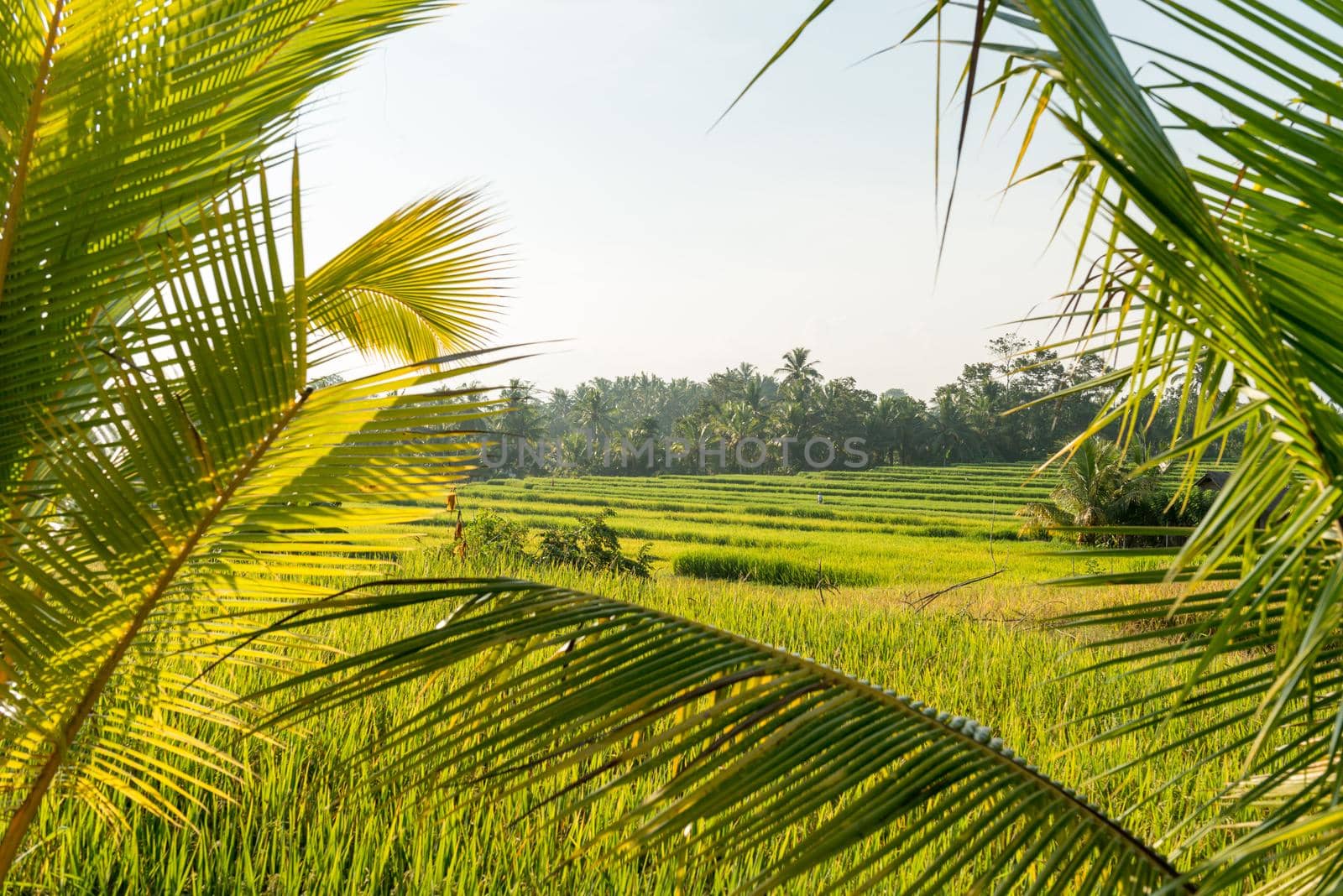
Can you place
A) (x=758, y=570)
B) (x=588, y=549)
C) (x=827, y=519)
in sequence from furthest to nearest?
(x=827, y=519) < (x=758, y=570) < (x=588, y=549)

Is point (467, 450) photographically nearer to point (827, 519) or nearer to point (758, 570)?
point (758, 570)

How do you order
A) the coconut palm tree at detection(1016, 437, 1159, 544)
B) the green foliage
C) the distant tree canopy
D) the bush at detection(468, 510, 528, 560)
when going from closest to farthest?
1. the bush at detection(468, 510, 528, 560)
2. the green foliage
3. the coconut palm tree at detection(1016, 437, 1159, 544)
4. the distant tree canopy

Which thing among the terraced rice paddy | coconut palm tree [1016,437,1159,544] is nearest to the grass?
the terraced rice paddy

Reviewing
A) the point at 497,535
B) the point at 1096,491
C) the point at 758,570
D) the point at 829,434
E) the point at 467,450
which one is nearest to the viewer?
the point at 467,450

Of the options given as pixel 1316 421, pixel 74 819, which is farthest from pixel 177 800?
pixel 1316 421

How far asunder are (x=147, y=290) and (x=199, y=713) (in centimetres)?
75

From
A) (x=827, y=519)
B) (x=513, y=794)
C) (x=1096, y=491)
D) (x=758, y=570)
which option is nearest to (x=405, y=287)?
(x=513, y=794)

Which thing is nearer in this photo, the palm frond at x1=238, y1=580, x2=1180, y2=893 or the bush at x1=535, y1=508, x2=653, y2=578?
the palm frond at x1=238, y1=580, x2=1180, y2=893

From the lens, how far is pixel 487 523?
11.5 meters

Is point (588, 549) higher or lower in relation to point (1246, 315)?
lower

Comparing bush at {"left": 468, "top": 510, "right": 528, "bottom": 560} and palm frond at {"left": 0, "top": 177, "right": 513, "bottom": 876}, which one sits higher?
palm frond at {"left": 0, "top": 177, "right": 513, "bottom": 876}

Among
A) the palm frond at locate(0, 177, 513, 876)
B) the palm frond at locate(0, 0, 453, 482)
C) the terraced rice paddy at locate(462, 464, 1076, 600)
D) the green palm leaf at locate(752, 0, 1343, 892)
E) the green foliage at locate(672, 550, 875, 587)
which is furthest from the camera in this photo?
the terraced rice paddy at locate(462, 464, 1076, 600)

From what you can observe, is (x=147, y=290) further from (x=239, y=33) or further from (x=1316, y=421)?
(x=1316, y=421)

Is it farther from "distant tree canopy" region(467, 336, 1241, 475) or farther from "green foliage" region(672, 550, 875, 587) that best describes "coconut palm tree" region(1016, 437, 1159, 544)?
"distant tree canopy" region(467, 336, 1241, 475)
